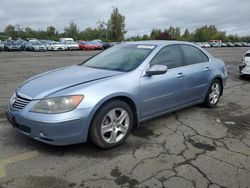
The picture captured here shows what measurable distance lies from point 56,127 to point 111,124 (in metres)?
0.81

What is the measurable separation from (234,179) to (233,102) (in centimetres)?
396

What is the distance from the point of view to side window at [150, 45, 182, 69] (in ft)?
15.0

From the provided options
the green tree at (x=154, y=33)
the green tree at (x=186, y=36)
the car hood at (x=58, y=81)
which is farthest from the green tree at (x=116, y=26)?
the car hood at (x=58, y=81)

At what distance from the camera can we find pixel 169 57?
4863mm

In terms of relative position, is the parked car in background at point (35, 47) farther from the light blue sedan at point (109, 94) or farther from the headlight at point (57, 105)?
the headlight at point (57, 105)

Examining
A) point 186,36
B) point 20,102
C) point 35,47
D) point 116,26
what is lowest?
point 20,102

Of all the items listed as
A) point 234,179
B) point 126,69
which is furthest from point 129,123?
point 234,179

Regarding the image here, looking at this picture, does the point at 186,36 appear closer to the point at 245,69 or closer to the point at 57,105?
the point at 245,69

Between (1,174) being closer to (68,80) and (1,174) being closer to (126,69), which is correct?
(68,80)

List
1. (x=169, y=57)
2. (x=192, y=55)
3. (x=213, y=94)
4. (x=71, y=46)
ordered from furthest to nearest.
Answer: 1. (x=71, y=46)
2. (x=213, y=94)
3. (x=192, y=55)
4. (x=169, y=57)

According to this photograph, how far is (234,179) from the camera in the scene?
3.15 meters

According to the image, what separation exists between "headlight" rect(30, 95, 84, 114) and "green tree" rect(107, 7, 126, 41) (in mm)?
62615

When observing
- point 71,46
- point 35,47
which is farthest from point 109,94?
point 71,46

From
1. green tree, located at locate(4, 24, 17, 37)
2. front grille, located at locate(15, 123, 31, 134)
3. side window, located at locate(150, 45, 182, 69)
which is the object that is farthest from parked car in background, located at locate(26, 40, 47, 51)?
green tree, located at locate(4, 24, 17, 37)
